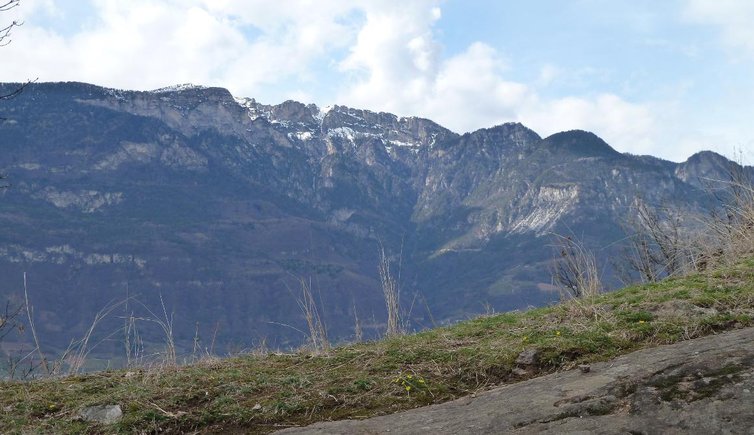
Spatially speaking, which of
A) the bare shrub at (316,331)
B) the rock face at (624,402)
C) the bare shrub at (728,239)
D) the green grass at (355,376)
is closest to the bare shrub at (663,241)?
the bare shrub at (728,239)

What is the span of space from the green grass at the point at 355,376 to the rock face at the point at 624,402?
0.42 m

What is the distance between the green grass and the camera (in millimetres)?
5988


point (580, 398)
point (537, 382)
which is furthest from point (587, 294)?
point (580, 398)

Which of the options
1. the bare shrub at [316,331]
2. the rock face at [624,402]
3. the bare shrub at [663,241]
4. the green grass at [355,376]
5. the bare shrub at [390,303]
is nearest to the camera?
the rock face at [624,402]

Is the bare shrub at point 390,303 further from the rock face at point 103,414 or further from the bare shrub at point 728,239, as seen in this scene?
the bare shrub at point 728,239

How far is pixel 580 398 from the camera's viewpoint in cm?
518

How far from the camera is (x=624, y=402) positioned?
4.96 meters

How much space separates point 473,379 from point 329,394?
1.27 meters

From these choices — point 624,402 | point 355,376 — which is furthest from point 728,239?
point 624,402

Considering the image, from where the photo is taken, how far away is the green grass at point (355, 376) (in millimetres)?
5988

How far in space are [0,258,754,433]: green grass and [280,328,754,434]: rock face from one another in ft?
1.38

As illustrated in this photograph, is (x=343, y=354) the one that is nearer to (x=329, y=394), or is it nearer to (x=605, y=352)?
(x=329, y=394)

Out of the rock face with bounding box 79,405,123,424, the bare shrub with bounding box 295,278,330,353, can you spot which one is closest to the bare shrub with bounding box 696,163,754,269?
the bare shrub with bounding box 295,278,330,353

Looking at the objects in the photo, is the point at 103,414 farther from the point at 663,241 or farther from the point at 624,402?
the point at 663,241
